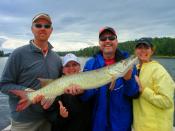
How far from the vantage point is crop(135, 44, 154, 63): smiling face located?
17.5 ft

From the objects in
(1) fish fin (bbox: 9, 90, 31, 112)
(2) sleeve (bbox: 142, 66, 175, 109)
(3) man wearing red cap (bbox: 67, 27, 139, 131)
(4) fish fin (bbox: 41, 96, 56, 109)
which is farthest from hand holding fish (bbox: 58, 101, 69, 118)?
(2) sleeve (bbox: 142, 66, 175, 109)

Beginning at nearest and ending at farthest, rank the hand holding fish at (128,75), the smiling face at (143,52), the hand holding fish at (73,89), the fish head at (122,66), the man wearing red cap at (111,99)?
the fish head at (122,66), the hand holding fish at (128,75), the hand holding fish at (73,89), the man wearing red cap at (111,99), the smiling face at (143,52)

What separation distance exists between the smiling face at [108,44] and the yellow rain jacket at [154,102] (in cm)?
63

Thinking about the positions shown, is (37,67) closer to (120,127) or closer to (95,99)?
(95,99)

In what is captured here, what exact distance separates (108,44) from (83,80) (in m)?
0.70

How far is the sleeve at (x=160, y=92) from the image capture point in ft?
16.4

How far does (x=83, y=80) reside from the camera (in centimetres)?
505

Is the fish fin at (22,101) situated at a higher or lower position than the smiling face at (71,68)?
lower

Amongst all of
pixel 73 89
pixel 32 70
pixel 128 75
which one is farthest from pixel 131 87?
pixel 32 70

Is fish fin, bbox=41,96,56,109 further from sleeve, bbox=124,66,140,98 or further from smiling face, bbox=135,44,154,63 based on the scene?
smiling face, bbox=135,44,154,63

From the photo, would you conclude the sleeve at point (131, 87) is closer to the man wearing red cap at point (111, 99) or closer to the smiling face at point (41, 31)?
the man wearing red cap at point (111, 99)

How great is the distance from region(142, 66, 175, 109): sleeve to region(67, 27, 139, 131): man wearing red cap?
0.20 meters

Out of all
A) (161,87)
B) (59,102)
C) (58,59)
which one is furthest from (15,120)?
(161,87)

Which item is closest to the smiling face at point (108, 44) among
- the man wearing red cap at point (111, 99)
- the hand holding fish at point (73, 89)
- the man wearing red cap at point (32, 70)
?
the man wearing red cap at point (111, 99)
